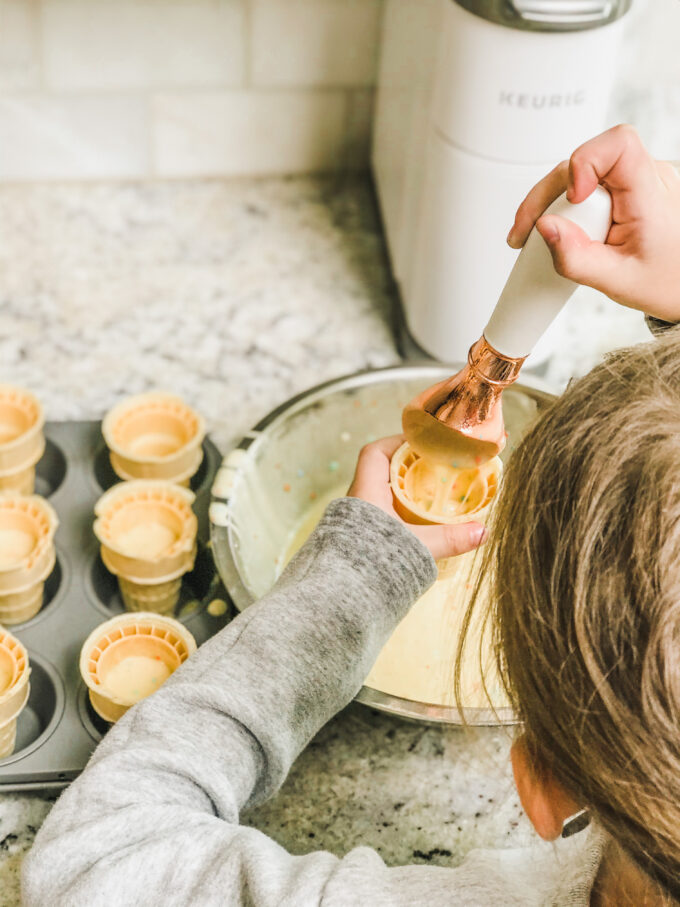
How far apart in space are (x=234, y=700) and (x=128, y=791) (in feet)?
0.25

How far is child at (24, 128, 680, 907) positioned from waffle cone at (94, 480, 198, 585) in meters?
0.14

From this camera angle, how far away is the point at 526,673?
423 millimetres

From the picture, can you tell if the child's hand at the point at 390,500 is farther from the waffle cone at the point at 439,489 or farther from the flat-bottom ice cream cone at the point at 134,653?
the flat-bottom ice cream cone at the point at 134,653

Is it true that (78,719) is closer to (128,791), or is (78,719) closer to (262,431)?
(128,791)

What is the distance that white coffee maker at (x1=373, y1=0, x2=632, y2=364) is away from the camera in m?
0.72

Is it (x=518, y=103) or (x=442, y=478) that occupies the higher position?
(x=518, y=103)

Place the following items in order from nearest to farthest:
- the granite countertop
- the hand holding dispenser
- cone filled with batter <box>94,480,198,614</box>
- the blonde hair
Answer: the blonde hair, the hand holding dispenser, cone filled with batter <box>94,480,198,614</box>, the granite countertop

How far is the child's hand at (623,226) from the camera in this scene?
449 millimetres

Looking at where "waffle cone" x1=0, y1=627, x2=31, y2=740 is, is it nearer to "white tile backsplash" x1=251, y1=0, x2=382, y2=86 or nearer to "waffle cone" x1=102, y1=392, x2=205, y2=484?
"waffle cone" x1=102, y1=392, x2=205, y2=484

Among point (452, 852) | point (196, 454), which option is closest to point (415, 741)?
point (452, 852)

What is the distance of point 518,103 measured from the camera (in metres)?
0.75

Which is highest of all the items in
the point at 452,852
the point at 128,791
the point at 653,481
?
the point at 653,481

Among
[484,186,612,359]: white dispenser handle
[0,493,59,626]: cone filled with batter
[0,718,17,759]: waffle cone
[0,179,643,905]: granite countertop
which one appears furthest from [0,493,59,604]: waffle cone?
[484,186,612,359]: white dispenser handle

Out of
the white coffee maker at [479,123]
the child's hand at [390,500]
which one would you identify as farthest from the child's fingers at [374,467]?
the white coffee maker at [479,123]
